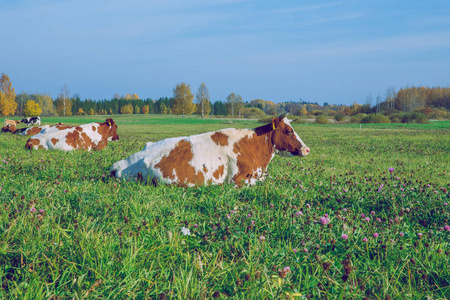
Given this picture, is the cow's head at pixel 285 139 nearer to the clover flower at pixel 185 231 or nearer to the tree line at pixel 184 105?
the clover flower at pixel 185 231

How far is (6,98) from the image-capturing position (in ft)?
293

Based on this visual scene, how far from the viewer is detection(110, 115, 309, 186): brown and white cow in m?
6.52

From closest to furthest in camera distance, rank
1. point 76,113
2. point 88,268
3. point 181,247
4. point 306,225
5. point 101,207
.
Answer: point 88,268 → point 181,247 → point 306,225 → point 101,207 → point 76,113

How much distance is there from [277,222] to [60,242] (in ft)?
8.39

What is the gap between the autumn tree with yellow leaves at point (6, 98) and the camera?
277ft

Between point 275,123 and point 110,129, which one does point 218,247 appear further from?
point 110,129

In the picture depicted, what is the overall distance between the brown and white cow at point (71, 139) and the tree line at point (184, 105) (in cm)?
8195

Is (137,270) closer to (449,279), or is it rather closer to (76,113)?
(449,279)

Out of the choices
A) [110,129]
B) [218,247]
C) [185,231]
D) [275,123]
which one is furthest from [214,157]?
[110,129]

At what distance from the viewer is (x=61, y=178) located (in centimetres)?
706

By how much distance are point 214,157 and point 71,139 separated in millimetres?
9975

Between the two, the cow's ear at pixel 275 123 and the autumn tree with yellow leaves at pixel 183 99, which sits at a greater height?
Answer: the autumn tree with yellow leaves at pixel 183 99

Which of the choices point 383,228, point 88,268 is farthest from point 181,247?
point 383,228

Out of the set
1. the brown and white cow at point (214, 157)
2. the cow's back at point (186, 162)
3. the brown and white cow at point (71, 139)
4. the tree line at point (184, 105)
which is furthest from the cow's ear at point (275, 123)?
the tree line at point (184, 105)
